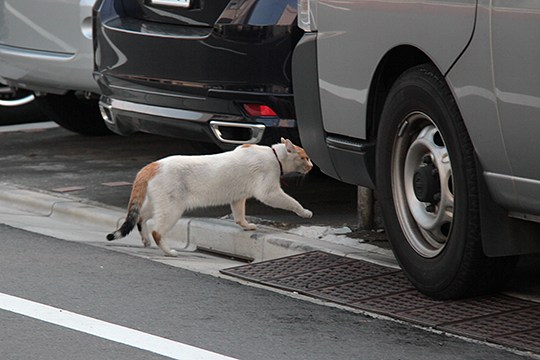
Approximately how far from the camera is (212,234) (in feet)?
25.1

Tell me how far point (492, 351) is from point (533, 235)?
22.8 inches

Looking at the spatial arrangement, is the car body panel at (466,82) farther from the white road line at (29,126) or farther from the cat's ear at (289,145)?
the white road line at (29,126)

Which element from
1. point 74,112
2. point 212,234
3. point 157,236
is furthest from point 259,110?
point 74,112

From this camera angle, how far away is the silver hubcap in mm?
5875

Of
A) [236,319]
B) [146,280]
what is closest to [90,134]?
[146,280]

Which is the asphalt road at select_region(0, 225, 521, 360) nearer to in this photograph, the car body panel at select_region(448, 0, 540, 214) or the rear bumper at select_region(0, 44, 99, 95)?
the car body panel at select_region(448, 0, 540, 214)

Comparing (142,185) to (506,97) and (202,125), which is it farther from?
(506,97)

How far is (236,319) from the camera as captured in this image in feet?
19.2

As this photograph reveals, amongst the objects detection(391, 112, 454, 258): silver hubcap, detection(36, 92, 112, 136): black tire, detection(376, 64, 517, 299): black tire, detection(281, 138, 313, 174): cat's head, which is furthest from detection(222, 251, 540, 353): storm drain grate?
detection(36, 92, 112, 136): black tire

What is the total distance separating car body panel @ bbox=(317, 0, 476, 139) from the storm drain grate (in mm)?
704

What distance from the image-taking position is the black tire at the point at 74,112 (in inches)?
435

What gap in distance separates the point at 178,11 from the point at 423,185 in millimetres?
2405

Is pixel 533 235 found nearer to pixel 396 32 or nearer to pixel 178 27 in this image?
pixel 396 32

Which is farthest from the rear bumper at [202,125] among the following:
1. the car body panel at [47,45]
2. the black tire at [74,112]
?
the black tire at [74,112]
